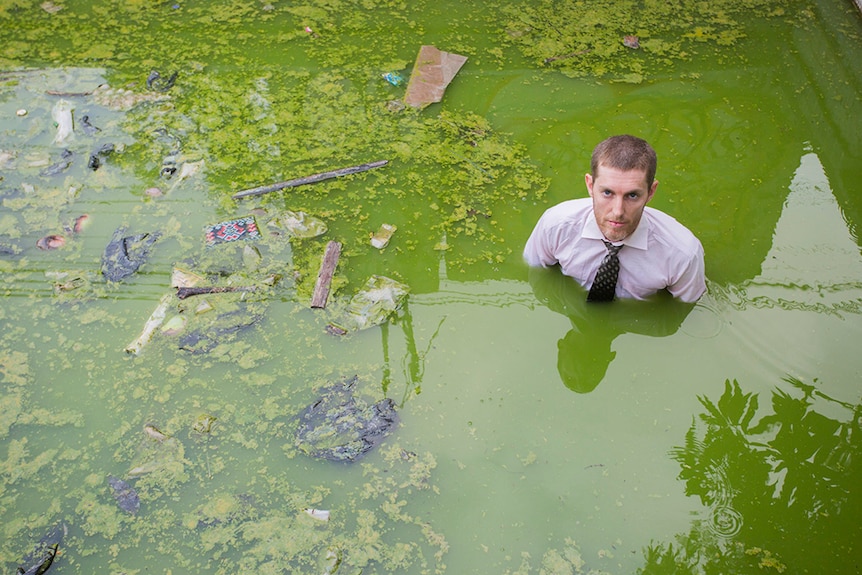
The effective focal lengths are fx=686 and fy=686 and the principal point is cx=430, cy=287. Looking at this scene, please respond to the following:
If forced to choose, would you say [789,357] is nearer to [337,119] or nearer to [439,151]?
[439,151]

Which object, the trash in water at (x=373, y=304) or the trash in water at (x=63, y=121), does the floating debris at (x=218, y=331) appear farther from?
the trash in water at (x=63, y=121)

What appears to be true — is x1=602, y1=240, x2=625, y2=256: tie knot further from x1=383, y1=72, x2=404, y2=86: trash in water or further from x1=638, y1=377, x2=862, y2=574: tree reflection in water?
x1=383, y1=72, x2=404, y2=86: trash in water

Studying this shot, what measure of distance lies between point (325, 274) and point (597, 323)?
1.20m

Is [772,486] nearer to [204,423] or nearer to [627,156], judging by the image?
[627,156]

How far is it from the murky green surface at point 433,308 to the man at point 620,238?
0.60 ft

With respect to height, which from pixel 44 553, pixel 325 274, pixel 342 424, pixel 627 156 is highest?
pixel 627 156

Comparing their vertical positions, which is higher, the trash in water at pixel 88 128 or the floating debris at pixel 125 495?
the trash in water at pixel 88 128

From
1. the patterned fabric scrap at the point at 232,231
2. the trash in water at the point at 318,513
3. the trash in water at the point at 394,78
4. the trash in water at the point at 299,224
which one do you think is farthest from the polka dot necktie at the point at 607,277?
the trash in water at the point at 394,78

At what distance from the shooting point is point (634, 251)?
104 inches

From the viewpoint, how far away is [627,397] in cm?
272

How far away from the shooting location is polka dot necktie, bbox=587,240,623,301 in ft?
8.70

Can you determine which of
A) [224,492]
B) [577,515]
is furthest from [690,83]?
[224,492]

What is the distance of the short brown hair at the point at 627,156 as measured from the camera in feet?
7.73

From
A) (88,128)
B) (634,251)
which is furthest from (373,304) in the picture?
(88,128)
